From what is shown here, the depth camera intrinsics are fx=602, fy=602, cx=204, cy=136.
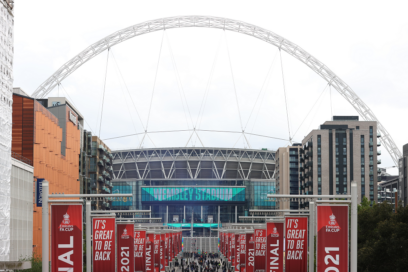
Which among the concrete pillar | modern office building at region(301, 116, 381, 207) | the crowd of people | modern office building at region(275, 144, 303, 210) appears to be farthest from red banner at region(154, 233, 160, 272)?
modern office building at region(275, 144, 303, 210)

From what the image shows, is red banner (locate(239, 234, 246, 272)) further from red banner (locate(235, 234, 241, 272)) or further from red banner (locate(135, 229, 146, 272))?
red banner (locate(135, 229, 146, 272))

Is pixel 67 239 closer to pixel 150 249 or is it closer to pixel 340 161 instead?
pixel 150 249

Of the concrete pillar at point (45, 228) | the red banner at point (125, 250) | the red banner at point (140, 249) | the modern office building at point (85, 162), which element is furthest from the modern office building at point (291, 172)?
the concrete pillar at point (45, 228)

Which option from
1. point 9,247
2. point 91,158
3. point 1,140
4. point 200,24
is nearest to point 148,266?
point 9,247

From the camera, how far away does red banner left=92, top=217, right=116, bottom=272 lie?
31562 millimetres

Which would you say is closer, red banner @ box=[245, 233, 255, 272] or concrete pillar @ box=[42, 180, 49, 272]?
concrete pillar @ box=[42, 180, 49, 272]

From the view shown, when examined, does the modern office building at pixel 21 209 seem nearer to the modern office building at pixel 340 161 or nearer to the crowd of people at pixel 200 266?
the crowd of people at pixel 200 266

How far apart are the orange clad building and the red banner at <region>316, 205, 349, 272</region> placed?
65485 mm

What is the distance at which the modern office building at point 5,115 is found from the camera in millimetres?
65000

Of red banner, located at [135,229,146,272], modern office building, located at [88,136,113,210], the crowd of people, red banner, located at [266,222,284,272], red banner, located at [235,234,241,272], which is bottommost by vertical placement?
the crowd of people

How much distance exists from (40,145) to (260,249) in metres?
47.8

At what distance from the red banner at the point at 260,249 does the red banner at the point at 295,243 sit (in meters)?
15.0

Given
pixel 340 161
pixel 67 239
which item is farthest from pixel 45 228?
pixel 340 161

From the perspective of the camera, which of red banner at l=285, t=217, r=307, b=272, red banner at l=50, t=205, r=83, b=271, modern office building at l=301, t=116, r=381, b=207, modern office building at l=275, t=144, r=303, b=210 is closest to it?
red banner at l=50, t=205, r=83, b=271
